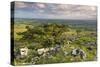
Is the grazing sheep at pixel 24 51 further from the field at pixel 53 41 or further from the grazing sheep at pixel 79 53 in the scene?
the grazing sheep at pixel 79 53

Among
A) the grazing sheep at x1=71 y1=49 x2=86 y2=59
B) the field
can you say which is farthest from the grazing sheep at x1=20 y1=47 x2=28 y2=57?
the grazing sheep at x1=71 y1=49 x2=86 y2=59

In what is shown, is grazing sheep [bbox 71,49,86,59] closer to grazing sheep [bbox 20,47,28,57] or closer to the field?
the field

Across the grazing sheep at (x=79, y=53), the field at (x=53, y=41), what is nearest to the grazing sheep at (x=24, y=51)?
the field at (x=53, y=41)

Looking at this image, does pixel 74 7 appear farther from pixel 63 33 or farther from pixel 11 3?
pixel 11 3

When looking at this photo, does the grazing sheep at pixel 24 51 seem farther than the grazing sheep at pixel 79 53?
No

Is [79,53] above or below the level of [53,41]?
below

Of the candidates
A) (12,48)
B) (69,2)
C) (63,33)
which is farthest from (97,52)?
(12,48)

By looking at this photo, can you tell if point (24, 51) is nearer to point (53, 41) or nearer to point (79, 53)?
point (53, 41)

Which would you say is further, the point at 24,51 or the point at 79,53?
the point at 79,53

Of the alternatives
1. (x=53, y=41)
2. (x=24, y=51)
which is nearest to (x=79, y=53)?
(x=53, y=41)

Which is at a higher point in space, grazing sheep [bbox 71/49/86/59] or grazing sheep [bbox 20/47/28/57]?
grazing sheep [bbox 20/47/28/57]
